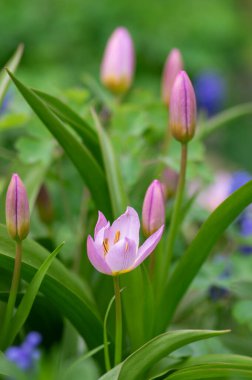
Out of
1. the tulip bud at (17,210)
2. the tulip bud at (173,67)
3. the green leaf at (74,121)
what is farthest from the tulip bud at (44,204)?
the tulip bud at (17,210)

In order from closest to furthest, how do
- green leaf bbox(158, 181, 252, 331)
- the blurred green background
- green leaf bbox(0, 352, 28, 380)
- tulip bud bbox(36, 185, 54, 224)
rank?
green leaf bbox(0, 352, 28, 380) < green leaf bbox(158, 181, 252, 331) < tulip bud bbox(36, 185, 54, 224) < the blurred green background

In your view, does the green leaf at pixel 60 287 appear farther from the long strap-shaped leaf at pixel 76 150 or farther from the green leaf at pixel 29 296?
the long strap-shaped leaf at pixel 76 150

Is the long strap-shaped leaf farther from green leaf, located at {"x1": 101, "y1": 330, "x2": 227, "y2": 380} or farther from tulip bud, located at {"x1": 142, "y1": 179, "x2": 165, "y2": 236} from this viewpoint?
green leaf, located at {"x1": 101, "y1": 330, "x2": 227, "y2": 380}

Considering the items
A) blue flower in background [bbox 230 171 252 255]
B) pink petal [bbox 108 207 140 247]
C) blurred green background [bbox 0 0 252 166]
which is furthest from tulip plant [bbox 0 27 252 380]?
blurred green background [bbox 0 0 252 166]

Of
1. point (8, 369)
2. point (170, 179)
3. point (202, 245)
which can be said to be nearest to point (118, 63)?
point (170, 179)

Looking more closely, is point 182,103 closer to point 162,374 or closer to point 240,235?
point 162,374
